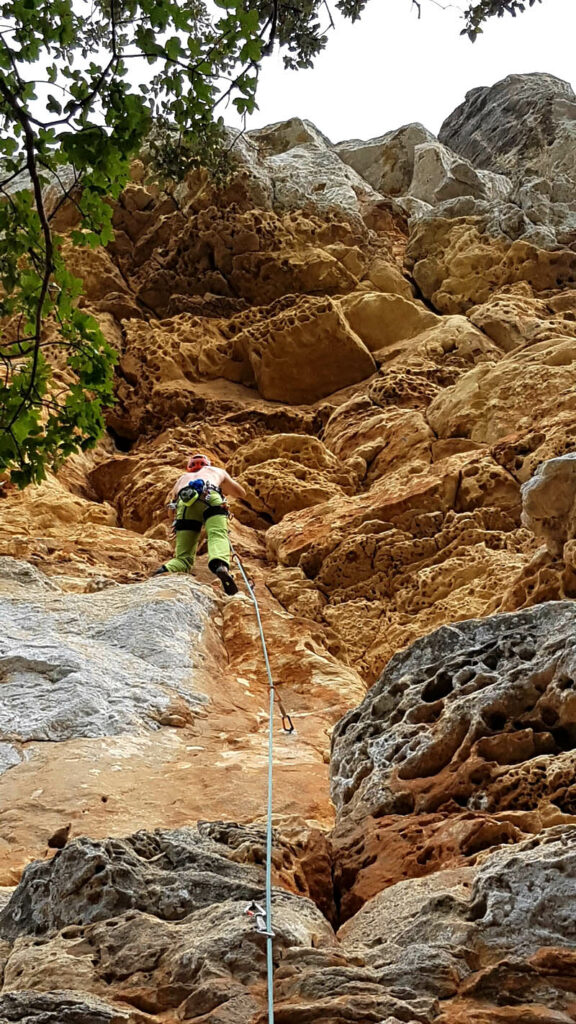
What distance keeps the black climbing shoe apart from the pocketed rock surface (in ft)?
1.41

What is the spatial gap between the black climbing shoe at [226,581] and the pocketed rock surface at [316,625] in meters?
0.43

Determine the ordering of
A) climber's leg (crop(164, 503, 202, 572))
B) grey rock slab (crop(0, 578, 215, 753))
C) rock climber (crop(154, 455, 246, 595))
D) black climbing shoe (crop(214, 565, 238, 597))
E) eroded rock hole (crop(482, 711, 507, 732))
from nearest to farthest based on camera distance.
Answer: eroded rock hole (crop(482, 711, 507, 732)), grey rock slab (crop(0, 578, 215, 753)), black climbing shoe (crop(214, 565, 238, 597)), rock climber (crop(154, 455, 246, 595)), climber's leg (crop(164, 503, 202, 572))

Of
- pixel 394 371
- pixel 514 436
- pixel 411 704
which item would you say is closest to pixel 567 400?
pixel 514 436

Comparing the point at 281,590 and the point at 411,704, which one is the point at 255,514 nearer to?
the point at 281,590

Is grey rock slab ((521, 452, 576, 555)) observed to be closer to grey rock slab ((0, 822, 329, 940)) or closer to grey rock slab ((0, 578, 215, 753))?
grey rock slab ((0, 578, 215, 753))

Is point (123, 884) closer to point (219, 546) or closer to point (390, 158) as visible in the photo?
point (219, 546)

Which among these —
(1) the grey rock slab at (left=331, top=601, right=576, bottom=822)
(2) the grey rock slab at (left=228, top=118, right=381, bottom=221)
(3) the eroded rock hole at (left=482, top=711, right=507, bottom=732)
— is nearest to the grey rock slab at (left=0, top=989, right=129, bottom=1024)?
(1) the grey rock slab at (left=331, top=601, right=576, bottom=822)

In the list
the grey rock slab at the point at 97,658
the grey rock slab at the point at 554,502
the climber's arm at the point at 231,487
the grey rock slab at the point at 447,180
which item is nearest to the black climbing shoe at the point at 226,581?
the grey rock slab at the point at 97,658

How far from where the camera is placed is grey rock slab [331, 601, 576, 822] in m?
4.55

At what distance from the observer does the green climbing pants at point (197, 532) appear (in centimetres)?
983

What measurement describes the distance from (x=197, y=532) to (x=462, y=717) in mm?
5885

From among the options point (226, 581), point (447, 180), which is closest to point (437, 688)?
point (226, 581)

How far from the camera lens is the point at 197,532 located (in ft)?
34.0

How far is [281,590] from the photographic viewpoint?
9734 millimetres
